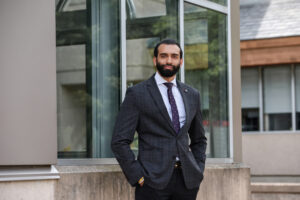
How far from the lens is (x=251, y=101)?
17.2 meters

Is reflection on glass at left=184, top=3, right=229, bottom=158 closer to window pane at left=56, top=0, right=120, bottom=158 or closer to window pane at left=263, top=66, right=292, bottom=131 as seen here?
window pane at left=56, top=0, right=120, bottom=158

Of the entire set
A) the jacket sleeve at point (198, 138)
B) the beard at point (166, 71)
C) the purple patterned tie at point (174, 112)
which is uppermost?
the beard at point (166, 71)

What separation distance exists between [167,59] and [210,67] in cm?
370

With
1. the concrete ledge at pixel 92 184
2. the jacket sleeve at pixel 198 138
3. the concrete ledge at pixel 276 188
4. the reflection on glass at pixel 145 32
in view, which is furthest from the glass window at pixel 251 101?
the jacket sleeve at pixel 198 138

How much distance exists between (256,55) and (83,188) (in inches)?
460

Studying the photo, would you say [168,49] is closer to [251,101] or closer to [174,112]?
[174,112]

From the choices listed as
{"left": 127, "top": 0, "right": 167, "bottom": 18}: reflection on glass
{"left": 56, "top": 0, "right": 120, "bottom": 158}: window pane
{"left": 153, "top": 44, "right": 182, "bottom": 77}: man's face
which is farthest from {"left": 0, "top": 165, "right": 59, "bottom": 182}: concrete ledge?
{"left": 127, "top": 0, "right": 167, "bottom": 18}: reflection on glass

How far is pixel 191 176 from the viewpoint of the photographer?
481cm

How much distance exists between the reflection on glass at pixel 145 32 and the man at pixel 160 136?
178 centimetres

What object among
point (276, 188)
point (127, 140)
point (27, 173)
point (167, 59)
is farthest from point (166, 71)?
point (276, 188)

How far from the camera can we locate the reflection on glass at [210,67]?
8102mm

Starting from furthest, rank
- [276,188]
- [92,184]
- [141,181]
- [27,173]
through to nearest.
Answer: [276,188], [92,184], [27,173], [141,181]

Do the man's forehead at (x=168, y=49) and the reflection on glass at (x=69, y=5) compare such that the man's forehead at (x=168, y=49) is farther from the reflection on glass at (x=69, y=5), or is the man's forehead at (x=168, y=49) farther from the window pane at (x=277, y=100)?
the window pane at (x=277, y=100)

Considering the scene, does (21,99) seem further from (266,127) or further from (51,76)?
(266,127)
